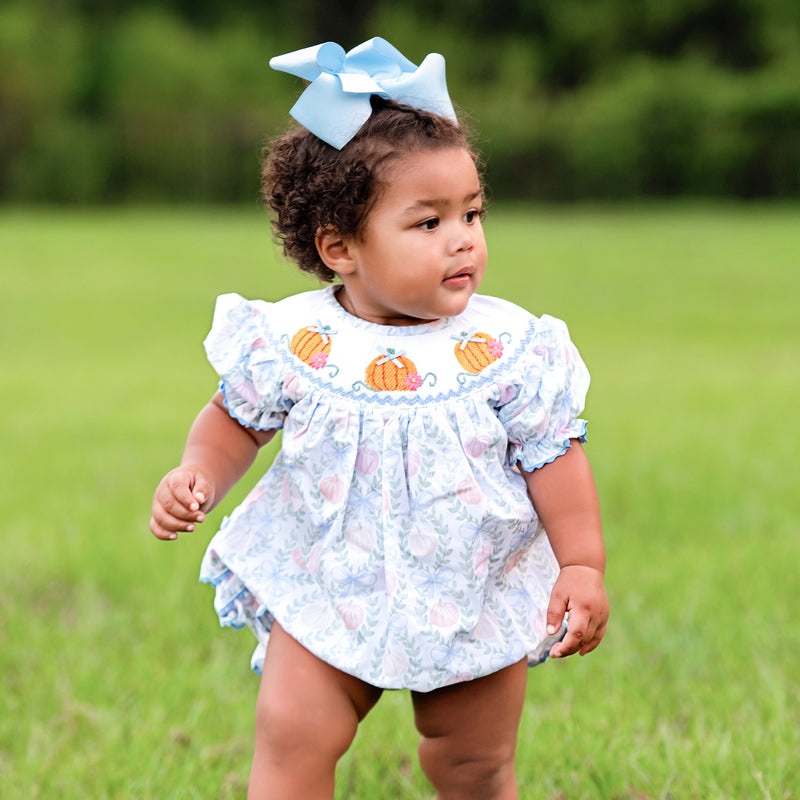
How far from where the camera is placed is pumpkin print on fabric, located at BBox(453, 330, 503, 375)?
2.08 meters

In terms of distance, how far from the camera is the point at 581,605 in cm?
198

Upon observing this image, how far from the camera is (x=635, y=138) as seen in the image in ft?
101

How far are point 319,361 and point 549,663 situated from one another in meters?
1.45

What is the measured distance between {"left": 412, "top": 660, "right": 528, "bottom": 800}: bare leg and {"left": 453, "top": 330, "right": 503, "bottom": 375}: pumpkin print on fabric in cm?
52

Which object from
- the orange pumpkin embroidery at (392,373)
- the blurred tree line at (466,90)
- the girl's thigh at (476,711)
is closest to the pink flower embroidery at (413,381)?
the orange pumpkin embroidery at (392,373)

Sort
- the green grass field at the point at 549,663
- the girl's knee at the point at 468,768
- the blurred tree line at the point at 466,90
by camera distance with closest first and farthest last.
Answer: the girl's knee at the point at 468,768
the green grass field at the point at 549,663
the blurred tree line at the point at 466,90

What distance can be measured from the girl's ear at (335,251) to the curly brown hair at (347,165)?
12 mm

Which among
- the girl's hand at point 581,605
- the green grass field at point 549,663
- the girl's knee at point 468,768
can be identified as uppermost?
the girl's hand at point 581,605

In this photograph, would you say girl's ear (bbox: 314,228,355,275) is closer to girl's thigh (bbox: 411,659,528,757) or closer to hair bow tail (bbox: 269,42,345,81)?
hair bow tail (bbox: 269,42,345,81)

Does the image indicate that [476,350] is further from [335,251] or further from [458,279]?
[335,251]

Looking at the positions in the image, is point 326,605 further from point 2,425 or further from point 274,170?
point 2,425

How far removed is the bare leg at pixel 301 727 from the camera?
204 cm

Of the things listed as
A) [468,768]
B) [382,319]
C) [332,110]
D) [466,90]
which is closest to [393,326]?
[382,319]

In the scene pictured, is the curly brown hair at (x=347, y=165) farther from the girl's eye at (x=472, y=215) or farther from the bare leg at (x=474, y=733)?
the bare leg at (x=474, y=733)
